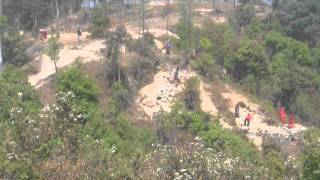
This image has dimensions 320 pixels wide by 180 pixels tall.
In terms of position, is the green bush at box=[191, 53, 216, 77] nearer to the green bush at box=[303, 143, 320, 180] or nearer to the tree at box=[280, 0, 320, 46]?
the tree at box=[280, 0, 320, 46]

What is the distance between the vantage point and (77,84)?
4591cm

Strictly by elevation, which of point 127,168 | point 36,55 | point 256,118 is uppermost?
point 127,168

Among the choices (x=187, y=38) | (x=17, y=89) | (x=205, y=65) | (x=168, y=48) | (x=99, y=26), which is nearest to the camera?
(x=17, y=89)

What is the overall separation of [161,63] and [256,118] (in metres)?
9.46

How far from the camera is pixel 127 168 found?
62.2ft

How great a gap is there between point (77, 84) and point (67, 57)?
1007 centimetres

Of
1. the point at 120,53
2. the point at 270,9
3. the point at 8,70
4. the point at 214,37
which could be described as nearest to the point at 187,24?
the point at 214,37

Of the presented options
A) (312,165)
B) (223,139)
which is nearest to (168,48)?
(223,139)

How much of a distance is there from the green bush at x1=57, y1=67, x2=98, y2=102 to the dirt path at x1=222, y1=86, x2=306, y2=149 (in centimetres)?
1027

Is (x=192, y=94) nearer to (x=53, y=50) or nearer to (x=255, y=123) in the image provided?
(x=255, y=123)

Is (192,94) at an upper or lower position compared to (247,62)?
lower

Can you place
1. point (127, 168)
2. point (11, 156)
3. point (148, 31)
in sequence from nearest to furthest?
point (11, 156), point (127, 168), point (148, 31)

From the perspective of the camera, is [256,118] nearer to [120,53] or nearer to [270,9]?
[120,53]

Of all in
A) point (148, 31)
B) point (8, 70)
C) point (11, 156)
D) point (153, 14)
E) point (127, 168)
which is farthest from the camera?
point (153, 14)
